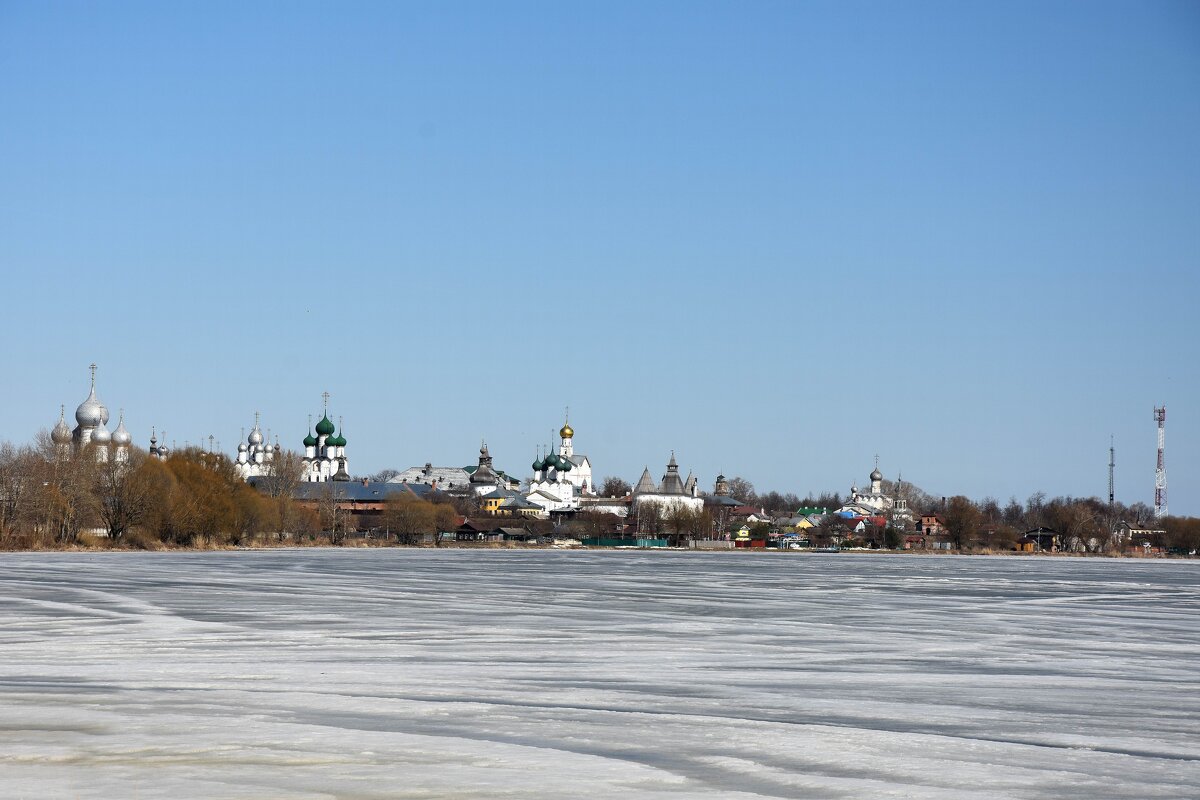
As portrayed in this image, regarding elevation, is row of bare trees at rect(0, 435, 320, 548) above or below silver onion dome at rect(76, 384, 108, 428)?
below

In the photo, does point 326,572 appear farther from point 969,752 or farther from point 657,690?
point 969,752

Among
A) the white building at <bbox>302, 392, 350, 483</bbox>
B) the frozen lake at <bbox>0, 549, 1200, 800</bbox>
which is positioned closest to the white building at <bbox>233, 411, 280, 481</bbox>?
the white building at <bbox>302, 392, 350, 483</bbox>

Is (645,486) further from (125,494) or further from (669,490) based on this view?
(125,494)

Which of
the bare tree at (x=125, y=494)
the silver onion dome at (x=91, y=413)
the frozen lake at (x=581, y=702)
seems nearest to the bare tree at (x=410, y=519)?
the silver onion dome at (x=91, y=413)

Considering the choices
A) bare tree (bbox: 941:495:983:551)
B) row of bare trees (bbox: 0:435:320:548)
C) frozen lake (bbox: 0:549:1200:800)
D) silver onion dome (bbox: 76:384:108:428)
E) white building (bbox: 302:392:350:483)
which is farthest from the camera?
white building (bbox: 302:392:350:483)

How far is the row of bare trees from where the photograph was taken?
219 ft

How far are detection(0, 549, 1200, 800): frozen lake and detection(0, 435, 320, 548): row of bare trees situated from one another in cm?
4392

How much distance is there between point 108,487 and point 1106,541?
93.7 meters

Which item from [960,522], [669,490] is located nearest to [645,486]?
[669,490]

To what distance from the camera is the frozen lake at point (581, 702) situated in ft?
31.4

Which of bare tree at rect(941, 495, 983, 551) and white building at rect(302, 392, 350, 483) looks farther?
white building at rect(302, 392, 350, 483)

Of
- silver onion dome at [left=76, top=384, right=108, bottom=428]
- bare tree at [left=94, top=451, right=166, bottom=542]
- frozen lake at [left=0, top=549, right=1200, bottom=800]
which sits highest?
silver onion dome at [left=76, top=384, right=108, bottom=428]

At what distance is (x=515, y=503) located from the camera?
16275cm

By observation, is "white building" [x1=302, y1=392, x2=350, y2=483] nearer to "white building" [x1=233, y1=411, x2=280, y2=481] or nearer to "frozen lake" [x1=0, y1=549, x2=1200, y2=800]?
"white building" [x1=233, y1=411, x2=280, y2=481]
